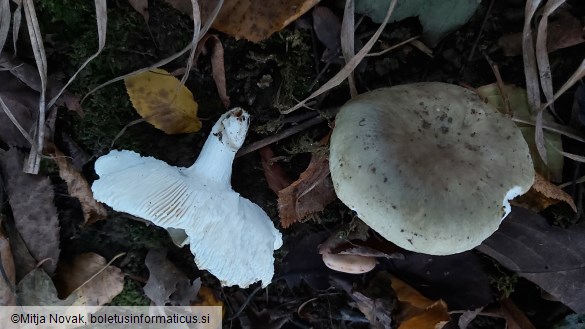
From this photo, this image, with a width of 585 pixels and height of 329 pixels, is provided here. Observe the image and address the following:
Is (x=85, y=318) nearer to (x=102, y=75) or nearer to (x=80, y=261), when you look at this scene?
(x=80, y=261)

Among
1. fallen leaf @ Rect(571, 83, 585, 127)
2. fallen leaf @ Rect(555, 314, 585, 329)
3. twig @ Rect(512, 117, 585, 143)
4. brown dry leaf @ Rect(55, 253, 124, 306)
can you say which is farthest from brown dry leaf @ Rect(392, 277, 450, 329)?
brown dry leaf @ Rect(55, 253, 124, 306)

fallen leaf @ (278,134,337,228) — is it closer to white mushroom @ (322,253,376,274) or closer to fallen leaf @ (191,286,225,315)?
white mushroom @ (322,253,376,274)

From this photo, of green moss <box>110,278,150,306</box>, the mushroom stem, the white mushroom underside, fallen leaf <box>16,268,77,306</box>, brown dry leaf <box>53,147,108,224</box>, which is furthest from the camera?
green moss <box>110,278,150,306</box>

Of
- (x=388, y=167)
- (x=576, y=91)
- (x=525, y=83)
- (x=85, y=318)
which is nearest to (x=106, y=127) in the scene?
(x=85, y=318)

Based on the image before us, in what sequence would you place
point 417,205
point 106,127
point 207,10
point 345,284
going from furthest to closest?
1. point 345,284
2. point 106,127
3. point 207,10
4. point 417,205

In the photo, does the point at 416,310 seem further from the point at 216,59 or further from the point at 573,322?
the point at 216,59

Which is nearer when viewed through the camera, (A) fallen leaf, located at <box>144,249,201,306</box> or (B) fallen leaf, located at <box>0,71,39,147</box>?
(B) fallen leaf, located at <box>0,71,39,147</box>
